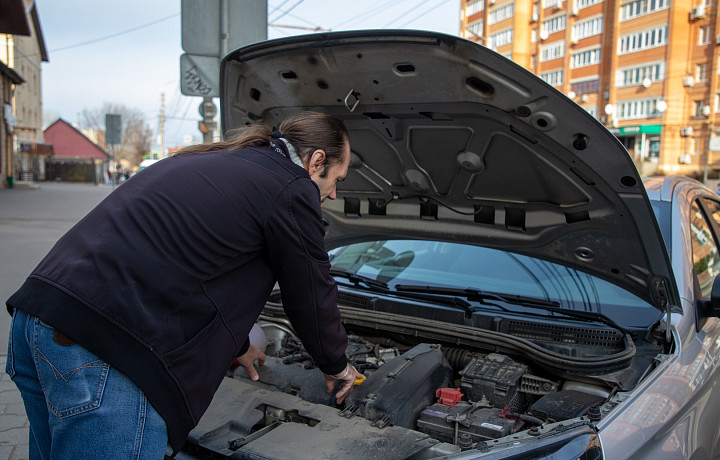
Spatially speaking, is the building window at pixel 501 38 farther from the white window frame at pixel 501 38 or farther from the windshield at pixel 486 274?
the windshield at pixel 486 274

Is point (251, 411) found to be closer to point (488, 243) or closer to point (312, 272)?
point (312, 272)

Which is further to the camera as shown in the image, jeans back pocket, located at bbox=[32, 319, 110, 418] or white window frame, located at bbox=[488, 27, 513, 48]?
white window frame, located at bbox=[488, 27, 513, 48]

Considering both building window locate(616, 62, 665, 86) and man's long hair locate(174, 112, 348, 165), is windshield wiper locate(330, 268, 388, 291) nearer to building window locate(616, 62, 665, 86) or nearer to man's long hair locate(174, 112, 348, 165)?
man's long hair locate(174, 112, 348, 165)

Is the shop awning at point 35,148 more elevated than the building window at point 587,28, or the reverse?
the building window at point 587,28

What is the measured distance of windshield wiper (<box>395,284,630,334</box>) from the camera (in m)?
2.60

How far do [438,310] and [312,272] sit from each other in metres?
1.33

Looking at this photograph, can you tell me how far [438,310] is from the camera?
287 cm

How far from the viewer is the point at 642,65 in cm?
4019

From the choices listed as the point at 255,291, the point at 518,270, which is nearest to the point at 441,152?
the point at 518,270

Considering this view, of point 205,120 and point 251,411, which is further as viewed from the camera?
point 205,120

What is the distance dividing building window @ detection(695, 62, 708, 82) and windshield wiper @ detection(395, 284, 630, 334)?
42.3 m

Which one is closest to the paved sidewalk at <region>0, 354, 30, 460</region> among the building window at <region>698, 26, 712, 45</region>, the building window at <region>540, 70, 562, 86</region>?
the building window at <region>698, 26, 712, 45</region>

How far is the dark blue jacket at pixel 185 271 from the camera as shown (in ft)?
4.60

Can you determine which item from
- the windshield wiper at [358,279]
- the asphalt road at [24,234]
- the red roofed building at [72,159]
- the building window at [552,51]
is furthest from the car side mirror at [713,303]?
the building window at [552,51]
